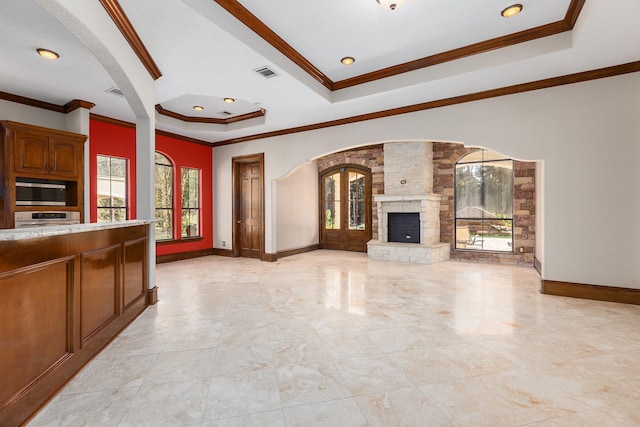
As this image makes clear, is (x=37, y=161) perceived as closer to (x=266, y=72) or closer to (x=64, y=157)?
(x=64, y=157)

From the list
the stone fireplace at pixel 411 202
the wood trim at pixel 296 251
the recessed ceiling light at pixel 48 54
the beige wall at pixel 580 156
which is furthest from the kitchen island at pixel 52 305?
the stone fireplace at pixel 411 202

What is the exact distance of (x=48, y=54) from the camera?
3.34 meters

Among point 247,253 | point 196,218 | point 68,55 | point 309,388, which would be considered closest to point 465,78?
point 309,388

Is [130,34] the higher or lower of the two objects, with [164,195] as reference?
higher

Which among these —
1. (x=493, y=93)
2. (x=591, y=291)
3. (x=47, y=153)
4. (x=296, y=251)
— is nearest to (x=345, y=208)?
(x=296, y=251)

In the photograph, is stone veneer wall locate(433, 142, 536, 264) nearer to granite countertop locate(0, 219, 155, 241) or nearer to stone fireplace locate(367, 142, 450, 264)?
stone fireplace locate(367, 142, 450, 264)

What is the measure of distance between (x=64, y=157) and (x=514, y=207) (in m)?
7.99

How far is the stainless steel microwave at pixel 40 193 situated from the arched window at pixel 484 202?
739cm

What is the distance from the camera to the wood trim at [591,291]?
3612 mm

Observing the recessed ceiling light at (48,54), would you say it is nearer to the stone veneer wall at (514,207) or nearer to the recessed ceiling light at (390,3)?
the recessed ceiling light at (390,3)

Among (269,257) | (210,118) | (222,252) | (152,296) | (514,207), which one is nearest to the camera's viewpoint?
(152,296)

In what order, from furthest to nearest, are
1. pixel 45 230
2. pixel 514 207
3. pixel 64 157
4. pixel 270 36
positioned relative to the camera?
1. pixel 514 207
2. pixel 64 157
3. pixel 270 36
4. pixel 45 230

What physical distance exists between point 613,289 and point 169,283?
5989mm

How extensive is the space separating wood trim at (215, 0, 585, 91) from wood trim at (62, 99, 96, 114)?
11.0 feet
